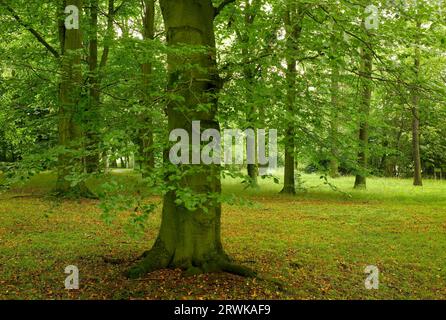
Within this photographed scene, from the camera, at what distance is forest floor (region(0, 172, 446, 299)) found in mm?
7453

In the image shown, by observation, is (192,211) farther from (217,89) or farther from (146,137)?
(146,137)

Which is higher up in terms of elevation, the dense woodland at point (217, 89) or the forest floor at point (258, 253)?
the dense woodland at point (217, 89)

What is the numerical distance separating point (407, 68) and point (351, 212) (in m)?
10.9

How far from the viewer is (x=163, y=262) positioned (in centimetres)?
801

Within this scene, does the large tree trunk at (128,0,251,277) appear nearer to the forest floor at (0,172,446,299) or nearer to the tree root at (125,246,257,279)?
the tree root at (125,246,257,279)

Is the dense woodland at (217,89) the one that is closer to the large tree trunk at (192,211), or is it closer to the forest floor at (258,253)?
the large tree trunk at (192,211)

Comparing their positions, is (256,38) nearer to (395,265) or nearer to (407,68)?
(407,68)

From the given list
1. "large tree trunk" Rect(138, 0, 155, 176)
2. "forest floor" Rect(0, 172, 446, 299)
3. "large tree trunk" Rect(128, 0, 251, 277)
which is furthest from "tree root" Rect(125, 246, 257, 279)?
"large tree trunk" Rect(138, 0, 155, 176)

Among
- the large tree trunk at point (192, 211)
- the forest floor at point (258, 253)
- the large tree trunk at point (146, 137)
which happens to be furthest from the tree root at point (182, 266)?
the large tree trunk at point (146, 137)

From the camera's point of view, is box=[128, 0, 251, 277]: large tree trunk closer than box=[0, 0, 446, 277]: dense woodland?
No

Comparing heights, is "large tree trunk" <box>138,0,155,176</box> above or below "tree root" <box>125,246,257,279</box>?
above

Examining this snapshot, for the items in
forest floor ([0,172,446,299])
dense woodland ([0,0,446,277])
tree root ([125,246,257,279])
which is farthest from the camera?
tree root ([125,246,257,279])

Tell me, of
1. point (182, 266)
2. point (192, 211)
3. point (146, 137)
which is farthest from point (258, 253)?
point (146, 137)

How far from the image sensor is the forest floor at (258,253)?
745cm
